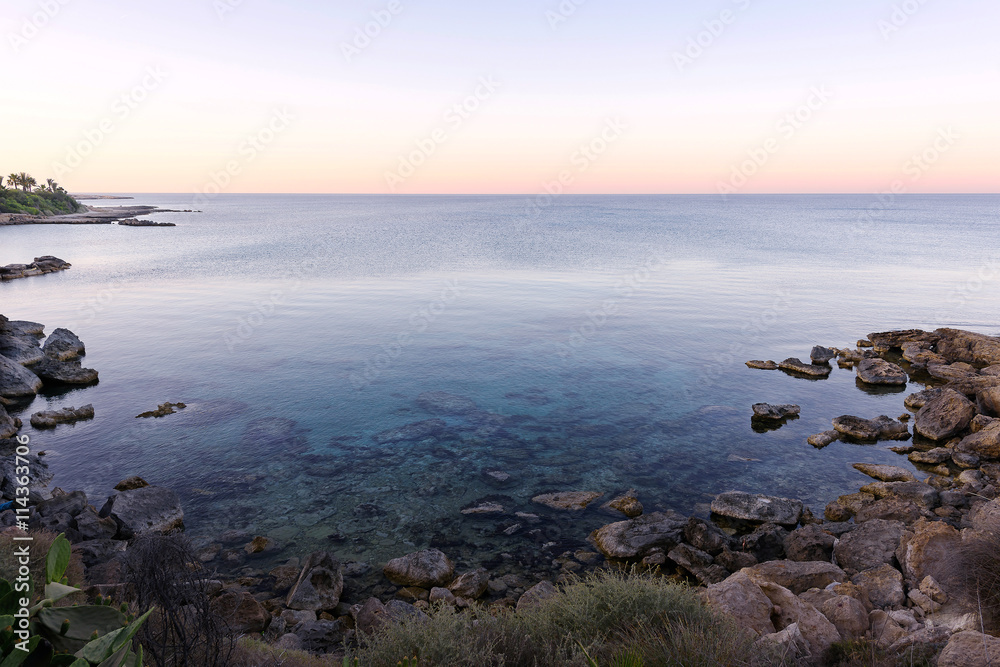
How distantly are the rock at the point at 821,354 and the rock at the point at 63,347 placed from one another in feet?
129

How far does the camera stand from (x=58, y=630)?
3771 mm

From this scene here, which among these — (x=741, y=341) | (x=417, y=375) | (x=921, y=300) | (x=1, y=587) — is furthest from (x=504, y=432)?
(x=921, y=300)

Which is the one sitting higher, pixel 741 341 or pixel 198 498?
pixel 741 341

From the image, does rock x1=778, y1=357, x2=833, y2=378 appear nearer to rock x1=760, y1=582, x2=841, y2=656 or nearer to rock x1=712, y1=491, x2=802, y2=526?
rock x1=712, y1=491, x2=802, y2=526

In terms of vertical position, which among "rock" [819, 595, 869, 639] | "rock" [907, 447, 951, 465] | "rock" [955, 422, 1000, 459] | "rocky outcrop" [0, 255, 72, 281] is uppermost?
"rocky outcrop" [0, 255, 72, 281]

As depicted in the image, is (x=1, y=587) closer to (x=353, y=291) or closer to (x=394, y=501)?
(x=394, y=501)

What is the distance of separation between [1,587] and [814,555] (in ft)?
48.4

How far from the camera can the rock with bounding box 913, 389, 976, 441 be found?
2070cm

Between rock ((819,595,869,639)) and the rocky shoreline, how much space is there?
0.03 metres

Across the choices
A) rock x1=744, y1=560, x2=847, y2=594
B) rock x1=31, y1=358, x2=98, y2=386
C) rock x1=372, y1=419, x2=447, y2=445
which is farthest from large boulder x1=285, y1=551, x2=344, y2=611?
rock x1=31, y1=358, x2=98, y2=386

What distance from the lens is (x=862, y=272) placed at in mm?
58812

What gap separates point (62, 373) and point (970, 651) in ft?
105

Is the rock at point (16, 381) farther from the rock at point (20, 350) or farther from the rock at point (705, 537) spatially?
the rock at point (705, 537)

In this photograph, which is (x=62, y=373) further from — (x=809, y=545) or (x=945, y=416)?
(x=945, y=416)
